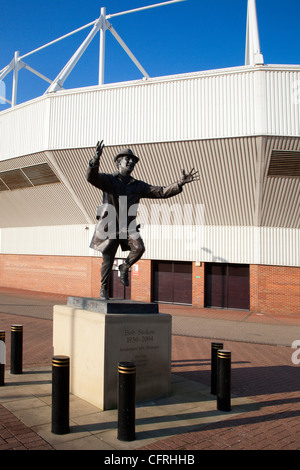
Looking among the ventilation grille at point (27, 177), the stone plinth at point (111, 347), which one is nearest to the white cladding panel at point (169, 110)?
the ventilation grille at point (27, 177)

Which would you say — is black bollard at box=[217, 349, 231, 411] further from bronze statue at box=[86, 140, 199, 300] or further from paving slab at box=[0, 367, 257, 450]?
bronze statue at box=[86, 140, 199, 300]

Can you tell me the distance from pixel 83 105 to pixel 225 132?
25.7 feet

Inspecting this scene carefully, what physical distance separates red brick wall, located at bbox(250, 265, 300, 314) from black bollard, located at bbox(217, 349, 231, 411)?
15436 mm

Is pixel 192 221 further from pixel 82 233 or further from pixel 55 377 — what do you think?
pixel 55 377

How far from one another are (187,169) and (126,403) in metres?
15.5

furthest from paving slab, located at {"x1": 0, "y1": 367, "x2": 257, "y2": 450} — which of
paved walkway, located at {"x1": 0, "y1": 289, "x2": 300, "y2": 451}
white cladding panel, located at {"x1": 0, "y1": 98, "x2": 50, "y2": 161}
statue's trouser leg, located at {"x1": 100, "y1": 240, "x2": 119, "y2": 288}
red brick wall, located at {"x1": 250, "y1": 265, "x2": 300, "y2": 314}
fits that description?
white cladding panel, located at {"x1": 0, "y1": 98, "x2": 50, "y2": 161}

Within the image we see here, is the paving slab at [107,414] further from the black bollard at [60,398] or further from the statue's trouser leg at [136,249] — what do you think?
the statue's trouser leg at [136,249]

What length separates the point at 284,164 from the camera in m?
17.9

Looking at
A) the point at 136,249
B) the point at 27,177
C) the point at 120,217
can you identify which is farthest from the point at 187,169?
the point at 136,249

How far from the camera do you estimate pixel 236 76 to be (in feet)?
57.1

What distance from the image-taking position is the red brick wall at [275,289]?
19.9 meters

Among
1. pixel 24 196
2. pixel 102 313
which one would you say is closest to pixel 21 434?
pixel 102 313

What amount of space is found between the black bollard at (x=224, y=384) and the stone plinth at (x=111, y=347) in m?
0.97

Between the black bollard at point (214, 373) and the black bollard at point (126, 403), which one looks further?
the black bollard at point (214, 373)
